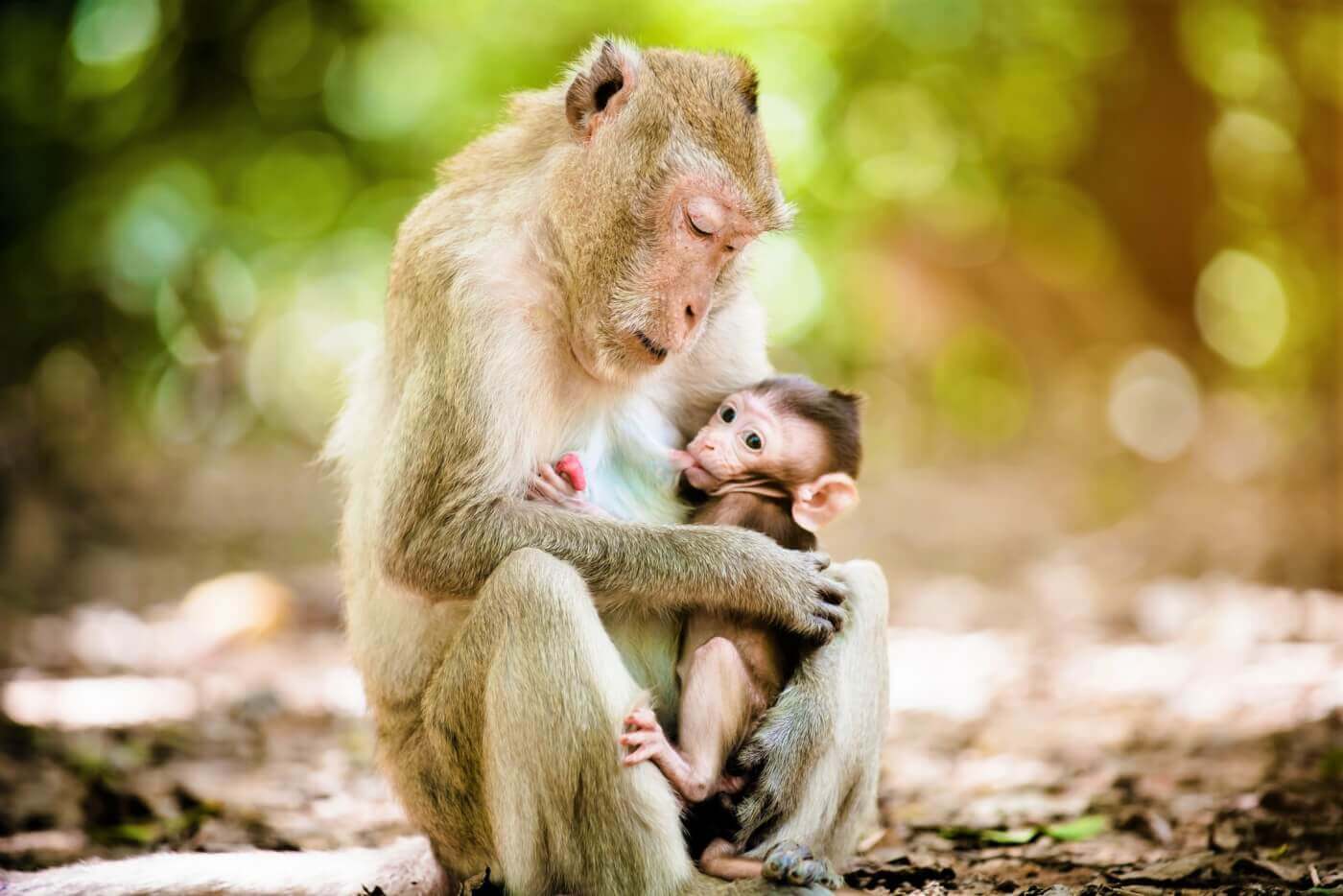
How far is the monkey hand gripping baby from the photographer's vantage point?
498cm

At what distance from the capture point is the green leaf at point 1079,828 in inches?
249

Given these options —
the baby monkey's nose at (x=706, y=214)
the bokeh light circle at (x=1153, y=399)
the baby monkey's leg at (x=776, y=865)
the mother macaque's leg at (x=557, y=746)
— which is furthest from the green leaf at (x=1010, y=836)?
the bokeh light circle at (x=1153, y=399)

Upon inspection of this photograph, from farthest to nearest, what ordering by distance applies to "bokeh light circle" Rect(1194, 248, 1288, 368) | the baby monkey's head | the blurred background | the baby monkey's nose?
"bokeh light circle" Rect(1194, 248, 1288, 368)
the blurred background
the baby monkey's head
the baby monkey's nose

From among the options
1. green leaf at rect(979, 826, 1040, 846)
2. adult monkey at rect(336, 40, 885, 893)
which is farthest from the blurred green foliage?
green leaf at rect(979, 826, 1040, 846)

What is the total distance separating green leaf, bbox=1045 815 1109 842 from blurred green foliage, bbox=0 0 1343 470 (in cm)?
387

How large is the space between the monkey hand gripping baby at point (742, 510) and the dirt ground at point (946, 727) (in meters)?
0.97

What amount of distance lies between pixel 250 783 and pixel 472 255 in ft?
11.9

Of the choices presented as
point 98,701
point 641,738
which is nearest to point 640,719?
point 641,738

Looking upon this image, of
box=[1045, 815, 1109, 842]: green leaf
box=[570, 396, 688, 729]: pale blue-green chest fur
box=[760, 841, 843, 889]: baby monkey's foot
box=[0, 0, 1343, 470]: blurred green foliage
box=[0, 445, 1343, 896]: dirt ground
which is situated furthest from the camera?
box=[0, 0, 1343, 470]: blurred green foliage

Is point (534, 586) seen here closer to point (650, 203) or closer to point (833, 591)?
point (833, 591)

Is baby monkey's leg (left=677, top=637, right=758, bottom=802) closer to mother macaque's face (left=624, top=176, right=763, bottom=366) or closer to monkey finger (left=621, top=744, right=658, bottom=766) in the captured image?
monkey finger (left=621, top=744, right=658, bottom=766)

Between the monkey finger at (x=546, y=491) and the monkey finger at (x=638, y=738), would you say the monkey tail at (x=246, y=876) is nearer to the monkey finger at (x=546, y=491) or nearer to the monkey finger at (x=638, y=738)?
the monkey finger at (x=638, y=738)

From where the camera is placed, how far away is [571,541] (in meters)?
5.03

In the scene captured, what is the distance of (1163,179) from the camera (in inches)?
673
